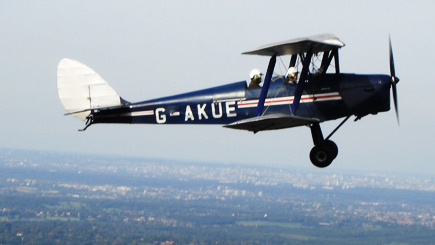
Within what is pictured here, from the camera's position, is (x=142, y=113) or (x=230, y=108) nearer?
(x=230, y=108)

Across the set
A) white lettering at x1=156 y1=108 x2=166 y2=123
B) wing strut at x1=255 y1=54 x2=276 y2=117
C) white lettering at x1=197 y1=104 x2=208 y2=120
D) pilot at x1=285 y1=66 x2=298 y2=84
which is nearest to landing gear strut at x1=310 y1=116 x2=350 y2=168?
pilot at x1=285 y1=66 x2=298 y2=84

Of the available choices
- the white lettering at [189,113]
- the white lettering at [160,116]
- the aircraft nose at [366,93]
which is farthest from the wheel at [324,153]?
the white lettering at [160,116]

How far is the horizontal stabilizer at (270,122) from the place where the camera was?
1549cm

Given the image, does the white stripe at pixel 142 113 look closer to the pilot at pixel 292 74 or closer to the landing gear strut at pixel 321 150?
the pilot at pixel 292 74

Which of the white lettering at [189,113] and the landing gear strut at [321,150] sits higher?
the white lettering at [189,113]

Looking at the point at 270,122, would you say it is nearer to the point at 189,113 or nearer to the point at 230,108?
the point at 230,108

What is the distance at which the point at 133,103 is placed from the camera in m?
19.0

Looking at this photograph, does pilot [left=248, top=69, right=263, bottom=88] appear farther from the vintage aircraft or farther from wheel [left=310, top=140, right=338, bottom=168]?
wheel [left=310, top=140, right=338, bottom=168]

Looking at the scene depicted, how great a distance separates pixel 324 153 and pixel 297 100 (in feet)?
6.25

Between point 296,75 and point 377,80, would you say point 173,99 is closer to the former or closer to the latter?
point 296,75

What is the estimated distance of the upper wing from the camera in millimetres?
15780

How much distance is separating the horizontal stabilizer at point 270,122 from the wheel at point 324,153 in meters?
1.55

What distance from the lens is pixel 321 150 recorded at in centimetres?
1762

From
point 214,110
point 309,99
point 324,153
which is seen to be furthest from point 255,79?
point 324,153
